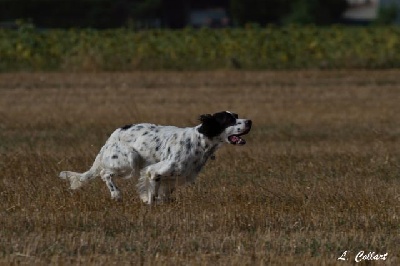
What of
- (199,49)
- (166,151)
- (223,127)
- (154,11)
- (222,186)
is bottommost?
(154,11)

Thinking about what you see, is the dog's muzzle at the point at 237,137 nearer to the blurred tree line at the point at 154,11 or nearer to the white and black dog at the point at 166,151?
the white and black dog at the point at 166,151

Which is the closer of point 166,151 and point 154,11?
point 166,151

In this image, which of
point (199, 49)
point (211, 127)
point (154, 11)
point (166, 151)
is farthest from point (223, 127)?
point (154, 11)

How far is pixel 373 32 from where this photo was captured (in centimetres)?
4934

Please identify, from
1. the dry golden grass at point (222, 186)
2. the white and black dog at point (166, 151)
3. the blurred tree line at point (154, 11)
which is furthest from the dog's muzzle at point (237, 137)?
the blurred tree line at point (154, 11)

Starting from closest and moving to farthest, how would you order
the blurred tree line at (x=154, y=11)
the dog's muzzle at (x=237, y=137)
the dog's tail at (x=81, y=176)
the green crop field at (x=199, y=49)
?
the dog's muzzle at (x=237, y=137)
the dog's tail at (x=81, y=176)
the green crop field at (x=199, y=49)
the blurred tree line at (x=154, y=11)

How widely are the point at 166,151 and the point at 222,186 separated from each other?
174cm

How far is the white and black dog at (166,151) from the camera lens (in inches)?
→ 484

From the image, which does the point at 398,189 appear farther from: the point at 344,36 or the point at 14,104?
the point at 344,36

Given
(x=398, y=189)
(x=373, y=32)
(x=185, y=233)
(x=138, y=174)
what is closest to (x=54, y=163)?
(x=138, y=174)

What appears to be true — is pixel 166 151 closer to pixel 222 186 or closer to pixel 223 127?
pixel 223 127

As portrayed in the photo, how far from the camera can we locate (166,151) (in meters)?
12.4

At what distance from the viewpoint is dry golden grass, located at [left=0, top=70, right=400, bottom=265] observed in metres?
9.80

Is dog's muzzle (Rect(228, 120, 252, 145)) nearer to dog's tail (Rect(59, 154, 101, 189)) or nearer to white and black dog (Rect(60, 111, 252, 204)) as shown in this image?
white and black dog (Rect(60, 111, 252, 204))
